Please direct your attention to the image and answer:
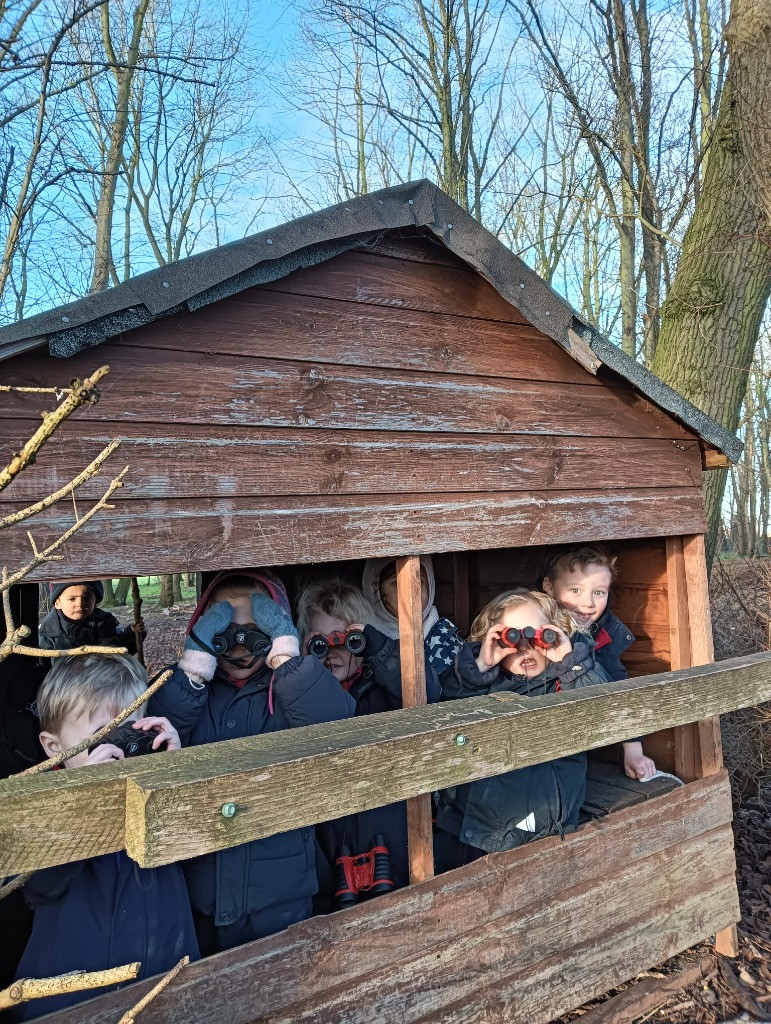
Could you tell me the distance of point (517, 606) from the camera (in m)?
3.53

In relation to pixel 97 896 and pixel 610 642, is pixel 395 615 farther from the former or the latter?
pixel 97 896

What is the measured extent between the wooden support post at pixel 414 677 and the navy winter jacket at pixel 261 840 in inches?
12.3

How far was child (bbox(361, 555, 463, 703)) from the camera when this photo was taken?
3.75 m

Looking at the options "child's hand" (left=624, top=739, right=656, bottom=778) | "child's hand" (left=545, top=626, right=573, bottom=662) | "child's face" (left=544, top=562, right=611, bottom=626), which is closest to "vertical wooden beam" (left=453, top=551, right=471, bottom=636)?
"child's face" (left=544, top=562, right=611, bottom=626)

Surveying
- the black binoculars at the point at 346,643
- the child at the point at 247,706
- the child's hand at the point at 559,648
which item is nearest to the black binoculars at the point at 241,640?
the child at the point at 247,706

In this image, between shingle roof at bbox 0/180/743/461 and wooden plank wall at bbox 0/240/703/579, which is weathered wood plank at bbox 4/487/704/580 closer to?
wooden plank wall at bbox 0/240/703/579

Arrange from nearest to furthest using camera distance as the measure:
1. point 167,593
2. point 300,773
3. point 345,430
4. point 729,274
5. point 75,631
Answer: point 300,773 < point 345,430 < point 75,631 < point 729,274 < point 167,593

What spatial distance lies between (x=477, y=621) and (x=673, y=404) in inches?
58.5

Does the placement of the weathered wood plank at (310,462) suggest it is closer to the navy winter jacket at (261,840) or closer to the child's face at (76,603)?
the navy winter jacket at (261,840)

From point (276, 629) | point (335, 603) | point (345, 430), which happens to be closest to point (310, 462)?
point (345, 430)

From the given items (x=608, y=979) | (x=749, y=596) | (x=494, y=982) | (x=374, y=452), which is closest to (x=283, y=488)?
(x=374, y=452)

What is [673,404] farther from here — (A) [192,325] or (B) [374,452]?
(A) [192,325]

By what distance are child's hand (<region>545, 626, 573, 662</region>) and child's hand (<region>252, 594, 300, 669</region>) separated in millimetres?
1245

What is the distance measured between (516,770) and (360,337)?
1986 millimetres
